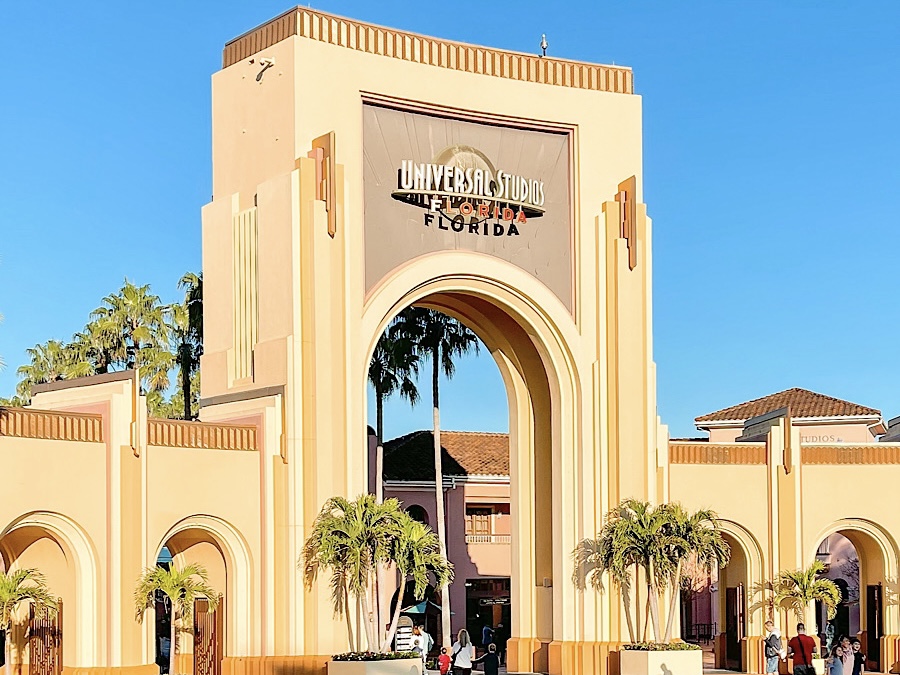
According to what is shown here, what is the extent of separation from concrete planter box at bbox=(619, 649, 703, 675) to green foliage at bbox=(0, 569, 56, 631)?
14.3 metres

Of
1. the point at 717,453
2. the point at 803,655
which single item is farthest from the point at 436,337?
the point at 803,655

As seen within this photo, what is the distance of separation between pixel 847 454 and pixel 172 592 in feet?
66.5

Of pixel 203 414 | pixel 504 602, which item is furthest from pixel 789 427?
pixel 504 602

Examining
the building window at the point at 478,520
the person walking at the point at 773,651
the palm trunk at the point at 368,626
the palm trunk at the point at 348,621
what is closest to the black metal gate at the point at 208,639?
the palm trunk at the point at 348,621

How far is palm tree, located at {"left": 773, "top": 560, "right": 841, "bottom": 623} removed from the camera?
41.4 m

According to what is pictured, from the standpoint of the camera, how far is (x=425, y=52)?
39.7 metres

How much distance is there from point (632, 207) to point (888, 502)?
11.0 m

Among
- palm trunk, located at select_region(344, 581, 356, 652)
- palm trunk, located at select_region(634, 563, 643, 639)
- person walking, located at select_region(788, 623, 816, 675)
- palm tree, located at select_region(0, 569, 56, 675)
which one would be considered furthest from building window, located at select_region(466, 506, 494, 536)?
person walking, located at select_region(788, 623, 816, 675)

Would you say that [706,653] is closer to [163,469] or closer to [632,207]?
[632,207]

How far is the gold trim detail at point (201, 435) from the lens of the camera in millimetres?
34219

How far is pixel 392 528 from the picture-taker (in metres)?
35.0

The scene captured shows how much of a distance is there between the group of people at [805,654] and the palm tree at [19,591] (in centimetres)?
1496

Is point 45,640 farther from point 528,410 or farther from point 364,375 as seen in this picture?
point 528,410

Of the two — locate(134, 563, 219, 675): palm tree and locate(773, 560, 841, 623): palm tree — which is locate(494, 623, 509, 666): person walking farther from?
locate(134, 563, 219, 675): palm tree
